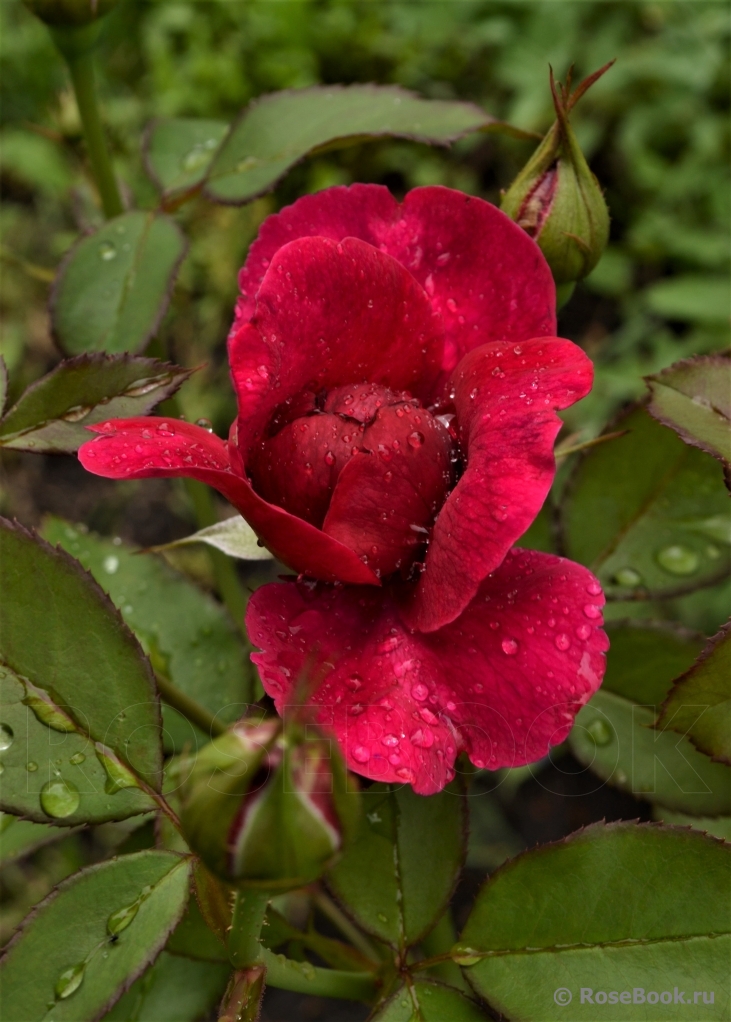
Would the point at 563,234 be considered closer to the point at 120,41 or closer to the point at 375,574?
the point at 375,574

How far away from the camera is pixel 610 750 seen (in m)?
0.75

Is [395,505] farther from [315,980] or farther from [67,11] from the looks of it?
[67,11]

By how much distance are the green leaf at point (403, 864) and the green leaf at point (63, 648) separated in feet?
0.56

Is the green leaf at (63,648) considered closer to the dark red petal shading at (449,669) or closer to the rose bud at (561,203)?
the dark red petal shading at (449,669)

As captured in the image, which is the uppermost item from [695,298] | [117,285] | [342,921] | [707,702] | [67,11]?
[67,11]

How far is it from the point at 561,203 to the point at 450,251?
10 cm

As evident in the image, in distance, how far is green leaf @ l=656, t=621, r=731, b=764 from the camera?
544mm

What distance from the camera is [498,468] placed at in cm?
49

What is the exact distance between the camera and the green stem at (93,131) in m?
0.83

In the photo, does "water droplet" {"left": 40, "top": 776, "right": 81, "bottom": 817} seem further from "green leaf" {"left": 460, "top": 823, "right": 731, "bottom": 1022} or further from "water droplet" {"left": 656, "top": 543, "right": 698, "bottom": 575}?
"water droplet" {"left": 656, "top": 543, "right": 698, "bottom": 575}

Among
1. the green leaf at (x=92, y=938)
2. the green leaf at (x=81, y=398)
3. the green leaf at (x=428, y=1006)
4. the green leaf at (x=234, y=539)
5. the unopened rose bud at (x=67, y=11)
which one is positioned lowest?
the green leaf at (x=428, y=1006)

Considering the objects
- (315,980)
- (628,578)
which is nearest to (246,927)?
(315,980)

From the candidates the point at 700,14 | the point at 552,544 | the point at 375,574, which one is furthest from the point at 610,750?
the point at 700,14

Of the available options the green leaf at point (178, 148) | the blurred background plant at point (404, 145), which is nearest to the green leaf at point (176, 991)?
the green leaf at point (178, 148)
